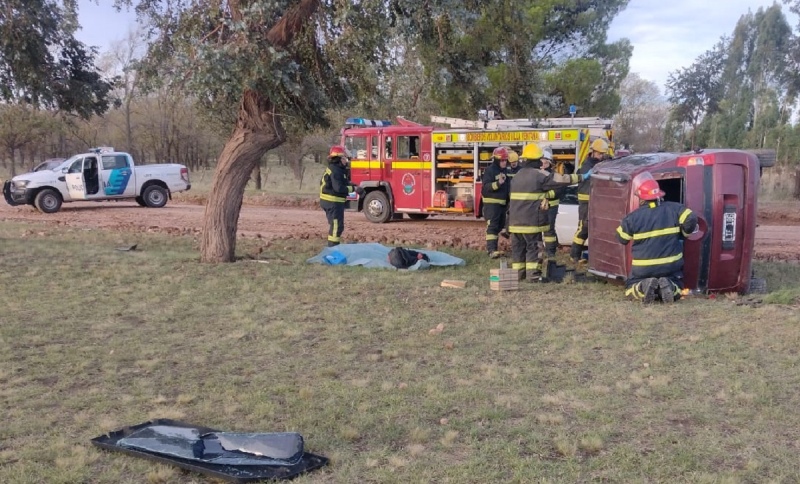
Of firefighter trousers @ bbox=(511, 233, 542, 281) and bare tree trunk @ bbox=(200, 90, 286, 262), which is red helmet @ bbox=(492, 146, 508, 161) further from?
bare tree trunk @ bbox=(200, 90, 286, 262)

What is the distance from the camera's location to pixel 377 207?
17.9 meters

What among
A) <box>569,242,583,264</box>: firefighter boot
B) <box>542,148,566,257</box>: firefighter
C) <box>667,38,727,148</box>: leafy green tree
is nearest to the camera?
<box>542,148,566,257</box>: firefighter

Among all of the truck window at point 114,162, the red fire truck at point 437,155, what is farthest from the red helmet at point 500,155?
the truck window at point 114,162

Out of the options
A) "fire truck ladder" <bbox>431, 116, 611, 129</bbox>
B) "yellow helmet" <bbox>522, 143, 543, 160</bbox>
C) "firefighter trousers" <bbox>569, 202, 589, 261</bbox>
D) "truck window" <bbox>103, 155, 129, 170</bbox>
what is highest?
"fire truck ladder" <bbox>431, 116, 611, 129</bbox>

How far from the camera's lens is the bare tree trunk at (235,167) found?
1066 cm

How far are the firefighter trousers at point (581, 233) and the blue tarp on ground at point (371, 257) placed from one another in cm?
172

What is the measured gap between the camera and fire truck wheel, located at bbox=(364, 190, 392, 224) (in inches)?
699

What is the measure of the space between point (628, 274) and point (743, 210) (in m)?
1.46

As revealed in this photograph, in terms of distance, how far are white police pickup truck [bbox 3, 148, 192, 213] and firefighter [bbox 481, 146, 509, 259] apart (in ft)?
44.3

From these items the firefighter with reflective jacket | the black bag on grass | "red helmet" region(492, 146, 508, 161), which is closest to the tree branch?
the firefighter with reflective jacket

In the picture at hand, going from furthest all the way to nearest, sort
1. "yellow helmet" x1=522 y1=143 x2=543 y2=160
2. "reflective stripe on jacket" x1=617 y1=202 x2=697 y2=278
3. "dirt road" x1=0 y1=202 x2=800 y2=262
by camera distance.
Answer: "dirt road" x1=0 y1=202 x2=800 y2=262 < "yellow helmet" x1=522 y1=143 x2=543 y2=160 < "reflective stripe on jacket" x1=617 y1=202 x2=697 y2=278

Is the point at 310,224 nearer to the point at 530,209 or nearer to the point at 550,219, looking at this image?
the point at 550,219

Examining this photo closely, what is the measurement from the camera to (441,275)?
10.3 metres

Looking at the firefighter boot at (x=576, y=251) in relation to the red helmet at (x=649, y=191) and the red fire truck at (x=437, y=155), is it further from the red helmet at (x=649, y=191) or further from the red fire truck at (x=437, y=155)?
the red fire truck at (x=437, y=155)
